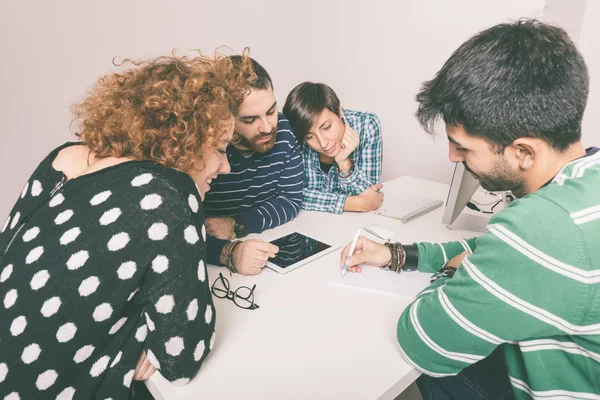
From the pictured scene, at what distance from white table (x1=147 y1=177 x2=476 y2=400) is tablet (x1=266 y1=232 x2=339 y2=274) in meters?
0.02

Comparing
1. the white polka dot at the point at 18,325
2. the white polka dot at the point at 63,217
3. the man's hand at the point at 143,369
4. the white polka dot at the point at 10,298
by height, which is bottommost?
the man's hand at the point at 143,369

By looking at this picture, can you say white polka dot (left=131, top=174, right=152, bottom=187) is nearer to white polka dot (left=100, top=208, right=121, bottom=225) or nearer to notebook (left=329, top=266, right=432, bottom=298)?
white polka dot (left=100, top=208, right=121, bottom=225)

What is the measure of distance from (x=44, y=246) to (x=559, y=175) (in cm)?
94

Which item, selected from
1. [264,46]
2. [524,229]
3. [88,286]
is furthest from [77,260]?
[264,46]

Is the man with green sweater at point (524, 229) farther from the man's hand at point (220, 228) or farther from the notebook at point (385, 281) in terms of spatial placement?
the man's hand at point (220, 228)

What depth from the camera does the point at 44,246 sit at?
28.2 inches

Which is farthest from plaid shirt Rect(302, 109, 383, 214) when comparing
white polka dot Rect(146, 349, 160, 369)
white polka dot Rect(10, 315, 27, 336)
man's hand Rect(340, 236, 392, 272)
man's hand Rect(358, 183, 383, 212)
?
white polka dot Rect(10, 315, 27, 336)

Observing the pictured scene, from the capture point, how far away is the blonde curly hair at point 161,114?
82 centimetres

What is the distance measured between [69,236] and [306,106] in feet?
3.90

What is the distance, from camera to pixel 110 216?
2.32ft

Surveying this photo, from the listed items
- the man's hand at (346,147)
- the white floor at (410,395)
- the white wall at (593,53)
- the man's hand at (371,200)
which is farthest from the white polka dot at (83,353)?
the white wall at (593,53)

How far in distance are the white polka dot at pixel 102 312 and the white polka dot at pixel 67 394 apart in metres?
0.15

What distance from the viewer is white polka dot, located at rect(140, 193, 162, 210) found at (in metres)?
0.72

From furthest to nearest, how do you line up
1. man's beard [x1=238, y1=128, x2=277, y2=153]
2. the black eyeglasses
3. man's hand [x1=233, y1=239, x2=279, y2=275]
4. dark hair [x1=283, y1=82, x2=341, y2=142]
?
dark hair [x1=283, y1=82, x2=341, y2=142], man's beard [x1=238, y1=128, x2=277, y2=153], man's hand [x1=233, y1=239, x2=279, y2=275], the black eyeglasses
